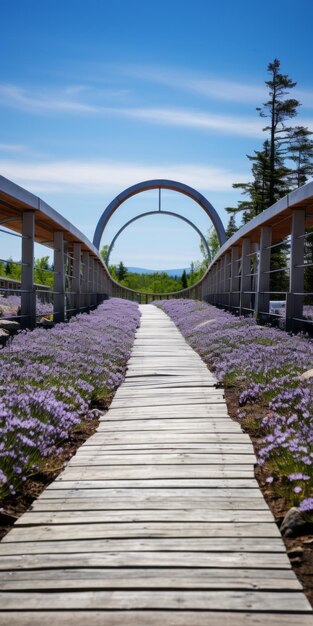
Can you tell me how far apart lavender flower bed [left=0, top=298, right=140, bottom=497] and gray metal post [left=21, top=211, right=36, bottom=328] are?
1.04m

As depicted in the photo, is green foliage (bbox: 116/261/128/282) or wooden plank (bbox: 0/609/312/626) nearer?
wooden plank (bbox: 0/609/312/626)

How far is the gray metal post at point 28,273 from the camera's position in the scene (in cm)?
1227

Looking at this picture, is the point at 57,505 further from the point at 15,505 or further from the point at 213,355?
the point at 213,355

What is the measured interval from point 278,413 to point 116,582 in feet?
10.6

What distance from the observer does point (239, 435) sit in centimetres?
543

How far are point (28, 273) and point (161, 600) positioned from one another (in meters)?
10.2

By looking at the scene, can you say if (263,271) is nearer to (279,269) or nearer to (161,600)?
(279,269)

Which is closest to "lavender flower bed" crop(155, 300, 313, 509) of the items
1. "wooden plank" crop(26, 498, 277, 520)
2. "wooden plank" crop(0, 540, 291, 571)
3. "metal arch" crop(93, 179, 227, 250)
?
"wooden plank" crop(26, 498, 277, 520)

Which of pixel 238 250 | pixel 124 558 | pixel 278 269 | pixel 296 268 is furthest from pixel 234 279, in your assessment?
pixel 124 558

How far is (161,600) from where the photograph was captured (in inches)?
103

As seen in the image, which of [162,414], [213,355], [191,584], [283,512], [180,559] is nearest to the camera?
[191,584]

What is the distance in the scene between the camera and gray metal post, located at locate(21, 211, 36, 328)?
1227 cm

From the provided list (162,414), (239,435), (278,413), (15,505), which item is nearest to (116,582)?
(15,505)

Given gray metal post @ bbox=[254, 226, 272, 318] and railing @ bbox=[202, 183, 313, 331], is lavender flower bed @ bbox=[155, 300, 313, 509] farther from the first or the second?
gray metal post @ bbox=[254, 226, 272, 318]
